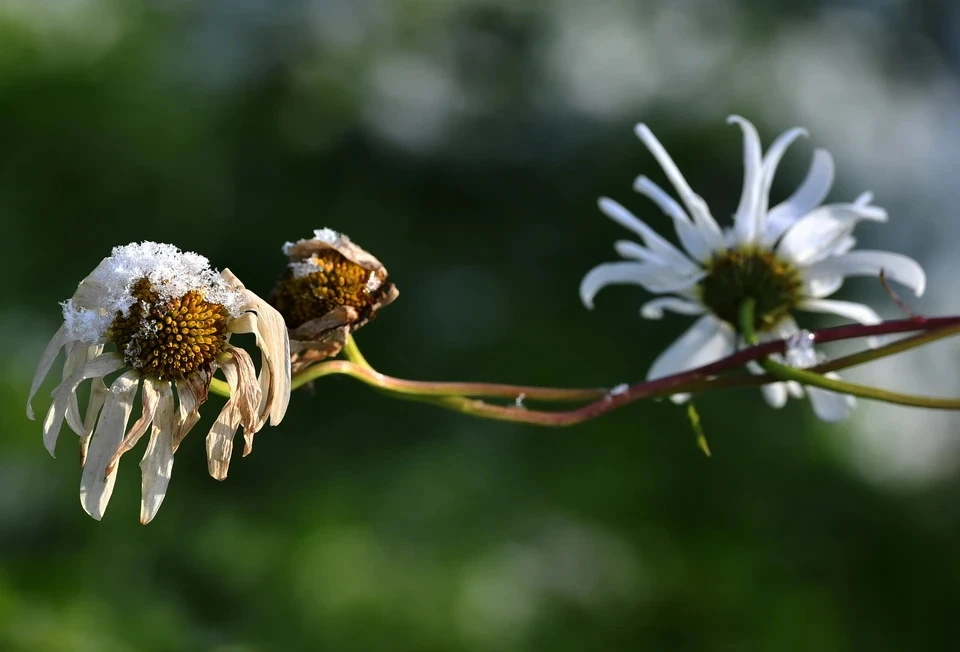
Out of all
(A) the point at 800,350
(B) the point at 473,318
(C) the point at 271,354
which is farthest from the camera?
(B) the point at 473,318

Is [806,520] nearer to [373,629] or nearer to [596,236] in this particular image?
[596,236]

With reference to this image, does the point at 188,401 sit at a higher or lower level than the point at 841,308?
lower

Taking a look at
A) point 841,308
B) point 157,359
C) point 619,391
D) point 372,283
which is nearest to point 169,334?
point 157,359

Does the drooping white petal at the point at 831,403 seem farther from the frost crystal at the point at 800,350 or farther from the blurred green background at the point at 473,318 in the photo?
the blurred green background at the point at 473,318

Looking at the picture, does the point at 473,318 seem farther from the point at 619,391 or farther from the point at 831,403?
the point at 619,391

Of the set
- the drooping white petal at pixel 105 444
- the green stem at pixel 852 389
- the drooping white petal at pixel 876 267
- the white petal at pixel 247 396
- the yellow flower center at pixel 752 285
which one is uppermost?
the drooping white petal at pixel 876 267

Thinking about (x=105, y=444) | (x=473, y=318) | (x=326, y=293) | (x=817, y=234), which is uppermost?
(x=473, y=318)

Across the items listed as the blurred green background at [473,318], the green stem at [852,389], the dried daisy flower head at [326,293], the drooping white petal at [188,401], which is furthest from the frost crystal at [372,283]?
the blurred green background at [473,318]
